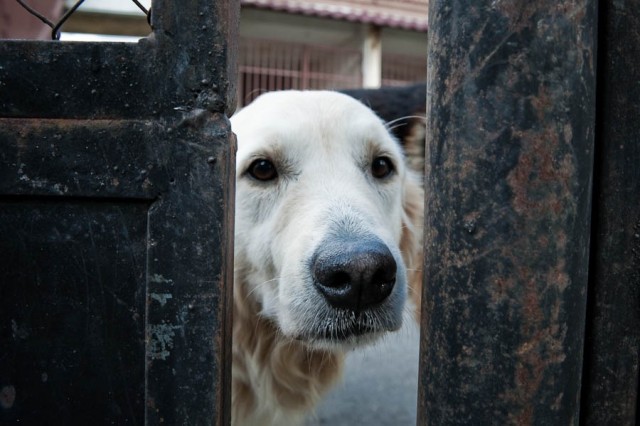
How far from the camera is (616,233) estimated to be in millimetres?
1147

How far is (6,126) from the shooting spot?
1150 millimetres

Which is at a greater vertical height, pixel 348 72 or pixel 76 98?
pixel 348 72

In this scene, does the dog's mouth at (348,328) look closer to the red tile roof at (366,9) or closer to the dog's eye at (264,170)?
the dog's eye at (264,170)

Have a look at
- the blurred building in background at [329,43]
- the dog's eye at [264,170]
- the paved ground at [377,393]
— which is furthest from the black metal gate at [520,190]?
the blurred building in background at [329,43]

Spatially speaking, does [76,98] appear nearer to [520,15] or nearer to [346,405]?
[520,15]

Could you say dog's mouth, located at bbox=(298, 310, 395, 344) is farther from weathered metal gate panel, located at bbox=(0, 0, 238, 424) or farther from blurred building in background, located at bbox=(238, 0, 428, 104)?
blurred building in background, located at bbox=(238, 0, 428, 104)

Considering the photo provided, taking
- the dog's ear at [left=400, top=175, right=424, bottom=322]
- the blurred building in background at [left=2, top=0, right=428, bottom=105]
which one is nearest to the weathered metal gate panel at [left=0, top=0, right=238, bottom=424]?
the dog's ear at [left=400, top=175, right=424, bottom=322]

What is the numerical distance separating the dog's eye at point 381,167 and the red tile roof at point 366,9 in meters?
10.5

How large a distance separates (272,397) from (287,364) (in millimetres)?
174

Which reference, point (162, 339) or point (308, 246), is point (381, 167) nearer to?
point (308, 246)

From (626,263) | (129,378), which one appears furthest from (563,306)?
→ (129,378)

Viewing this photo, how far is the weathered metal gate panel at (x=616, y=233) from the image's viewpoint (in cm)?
113

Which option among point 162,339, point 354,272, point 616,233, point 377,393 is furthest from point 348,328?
point 377,393

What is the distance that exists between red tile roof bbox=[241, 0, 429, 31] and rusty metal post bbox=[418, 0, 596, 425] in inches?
470
